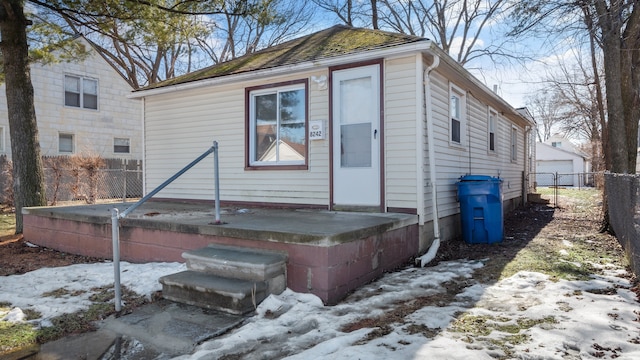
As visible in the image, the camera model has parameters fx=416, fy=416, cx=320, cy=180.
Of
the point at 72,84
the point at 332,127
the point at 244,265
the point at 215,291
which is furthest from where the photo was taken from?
the point at 72,84

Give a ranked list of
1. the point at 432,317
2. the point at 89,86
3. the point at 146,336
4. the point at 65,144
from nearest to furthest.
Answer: the point at 146,336 → the point at 432,317 → the point at 65,144 → the point at 89,86

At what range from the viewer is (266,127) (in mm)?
7262

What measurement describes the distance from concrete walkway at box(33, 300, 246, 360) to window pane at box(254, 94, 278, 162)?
3.82m

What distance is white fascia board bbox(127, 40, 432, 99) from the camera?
5.48m

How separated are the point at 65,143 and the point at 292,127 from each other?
13.2m

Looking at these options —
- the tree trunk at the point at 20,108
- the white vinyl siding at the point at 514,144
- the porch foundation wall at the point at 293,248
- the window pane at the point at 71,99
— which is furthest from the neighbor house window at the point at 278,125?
the window pane at the point at 71,99

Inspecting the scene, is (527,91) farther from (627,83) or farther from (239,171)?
(239,171)

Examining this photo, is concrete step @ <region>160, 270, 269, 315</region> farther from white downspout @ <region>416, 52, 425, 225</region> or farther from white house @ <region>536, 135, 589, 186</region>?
white house @ <region>536, 135, 589, 186</region>

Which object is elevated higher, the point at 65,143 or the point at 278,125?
the point at 65,143

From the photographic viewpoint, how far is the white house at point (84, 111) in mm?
15266

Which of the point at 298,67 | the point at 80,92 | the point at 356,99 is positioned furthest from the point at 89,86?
the point at 356,99

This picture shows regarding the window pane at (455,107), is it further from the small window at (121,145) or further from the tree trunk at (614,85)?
the small window at (121,145)

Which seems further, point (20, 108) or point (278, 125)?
point (20, 108)

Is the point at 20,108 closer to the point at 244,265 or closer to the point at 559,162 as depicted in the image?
the point at 244,265
